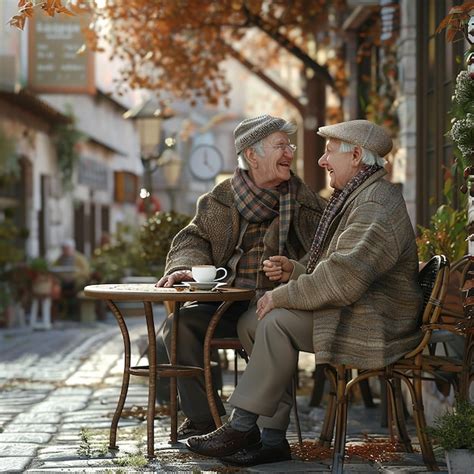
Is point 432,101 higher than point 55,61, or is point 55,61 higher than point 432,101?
point 55,61

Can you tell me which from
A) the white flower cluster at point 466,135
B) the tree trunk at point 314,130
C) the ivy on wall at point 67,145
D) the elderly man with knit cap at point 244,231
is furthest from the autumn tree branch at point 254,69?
the white flower cluster at point 466,135

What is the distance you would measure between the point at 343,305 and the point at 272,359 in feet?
1.27

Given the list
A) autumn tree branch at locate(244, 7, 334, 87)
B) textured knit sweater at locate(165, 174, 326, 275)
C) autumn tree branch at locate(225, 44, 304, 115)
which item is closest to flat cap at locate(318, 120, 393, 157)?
textured knit sweater at locate(165, 174, 326, 275)

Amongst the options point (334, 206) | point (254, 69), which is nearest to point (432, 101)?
→ point (334, 206)

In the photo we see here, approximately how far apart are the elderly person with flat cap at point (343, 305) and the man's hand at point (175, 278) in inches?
26.8

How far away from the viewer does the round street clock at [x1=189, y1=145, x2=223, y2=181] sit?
15656mm

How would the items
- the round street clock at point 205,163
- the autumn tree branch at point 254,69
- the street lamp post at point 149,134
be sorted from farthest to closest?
the round street clock at point 205,163 < the street lamp post at point 149,134 < the autumn tree branch at point 254,69

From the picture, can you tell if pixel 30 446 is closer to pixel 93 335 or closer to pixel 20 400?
pixel 20 400

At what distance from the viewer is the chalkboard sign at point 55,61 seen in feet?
58.6

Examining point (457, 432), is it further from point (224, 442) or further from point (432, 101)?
point (432, 101)

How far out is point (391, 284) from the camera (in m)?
5.56

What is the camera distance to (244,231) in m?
6.59

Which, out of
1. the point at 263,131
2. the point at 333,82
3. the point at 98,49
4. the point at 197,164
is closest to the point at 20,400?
the point at 263,131

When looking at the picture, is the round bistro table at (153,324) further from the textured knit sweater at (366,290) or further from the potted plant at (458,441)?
the potted plant at (458,441)
